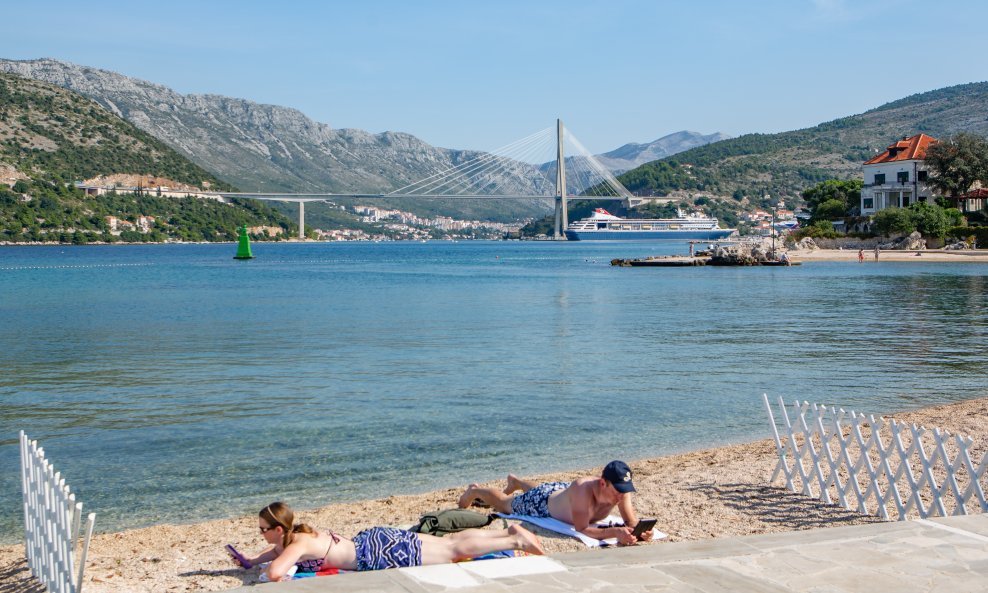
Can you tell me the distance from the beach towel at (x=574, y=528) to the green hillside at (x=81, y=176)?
109119mm

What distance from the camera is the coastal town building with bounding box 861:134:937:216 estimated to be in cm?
7231

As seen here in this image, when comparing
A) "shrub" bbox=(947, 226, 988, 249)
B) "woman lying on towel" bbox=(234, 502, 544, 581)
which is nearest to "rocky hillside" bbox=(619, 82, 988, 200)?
"shrub" bbox=(947, 226, 988, 249)

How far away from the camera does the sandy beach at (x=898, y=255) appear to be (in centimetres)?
5709

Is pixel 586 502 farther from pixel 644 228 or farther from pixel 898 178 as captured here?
pixel 644 228

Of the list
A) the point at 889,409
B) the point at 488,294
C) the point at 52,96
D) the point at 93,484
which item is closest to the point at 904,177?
the point at 488,294

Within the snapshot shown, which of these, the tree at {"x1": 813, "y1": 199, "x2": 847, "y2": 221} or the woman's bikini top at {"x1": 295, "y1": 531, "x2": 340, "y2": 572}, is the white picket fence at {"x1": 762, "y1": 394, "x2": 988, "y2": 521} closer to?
the woman's bikini top at {"x1": 295, "y1": 531, "x2": 340, "y2": 572}

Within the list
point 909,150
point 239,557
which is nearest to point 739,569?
point 239,557

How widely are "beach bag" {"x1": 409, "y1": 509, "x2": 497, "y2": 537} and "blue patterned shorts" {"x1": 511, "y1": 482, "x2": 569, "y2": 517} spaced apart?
44cm

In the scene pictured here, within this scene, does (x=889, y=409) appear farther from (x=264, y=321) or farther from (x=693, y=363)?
(x=264, y=321)

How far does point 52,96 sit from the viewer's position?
127 m

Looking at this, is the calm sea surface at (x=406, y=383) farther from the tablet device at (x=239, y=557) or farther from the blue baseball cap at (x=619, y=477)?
the blue baseball cap at (x=619, y=477)

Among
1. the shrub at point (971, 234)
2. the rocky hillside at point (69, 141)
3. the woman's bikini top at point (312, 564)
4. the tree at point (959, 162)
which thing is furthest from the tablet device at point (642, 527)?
the rocky hillside at point (69, 141)

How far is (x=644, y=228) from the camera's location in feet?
472

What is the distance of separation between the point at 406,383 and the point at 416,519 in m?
6.78
